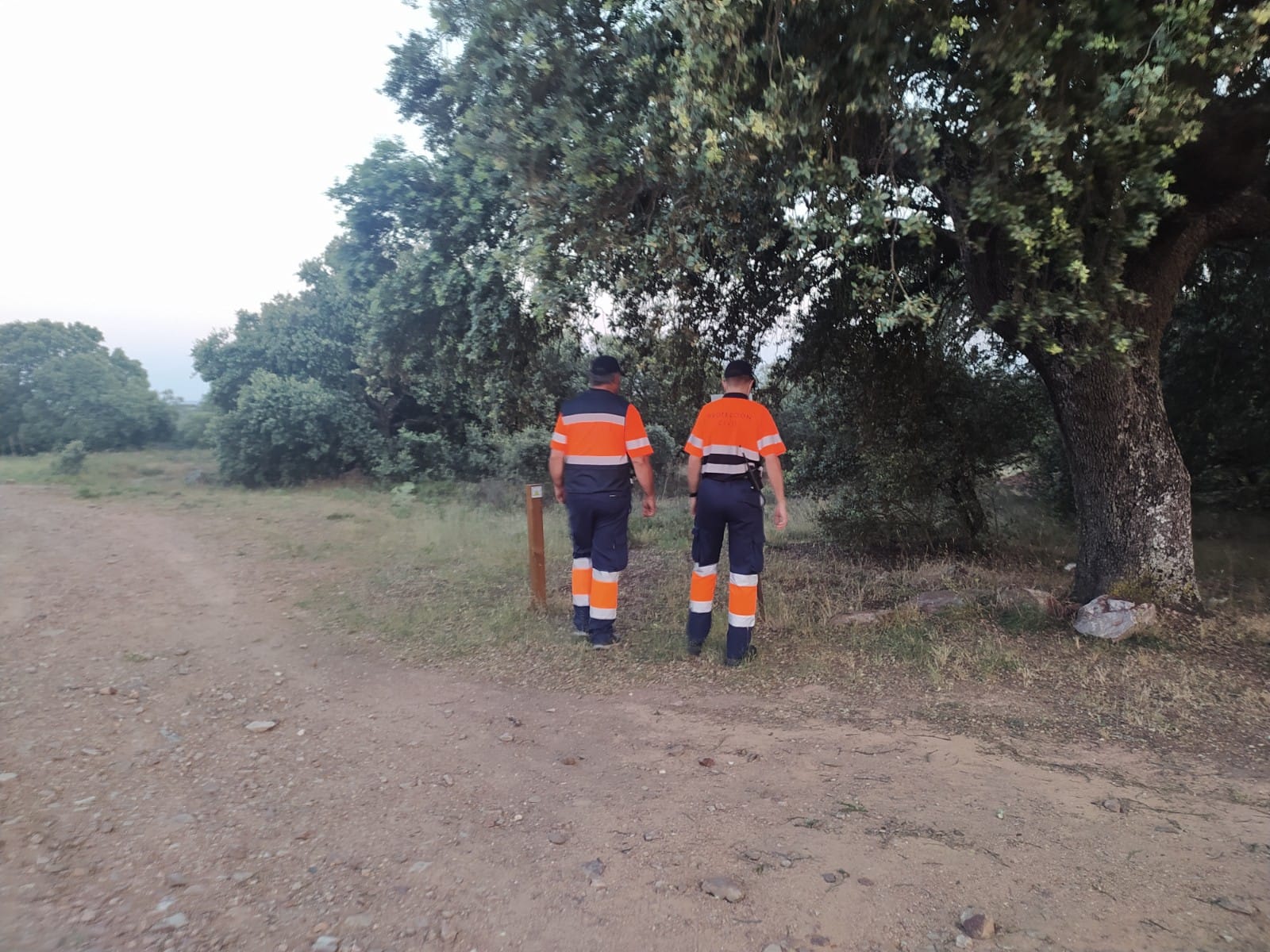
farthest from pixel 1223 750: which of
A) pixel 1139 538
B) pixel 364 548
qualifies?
pixel 364 548

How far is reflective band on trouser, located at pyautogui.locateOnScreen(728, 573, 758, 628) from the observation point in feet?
19.0

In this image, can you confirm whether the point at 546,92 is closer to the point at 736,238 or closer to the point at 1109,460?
the point at 736,238

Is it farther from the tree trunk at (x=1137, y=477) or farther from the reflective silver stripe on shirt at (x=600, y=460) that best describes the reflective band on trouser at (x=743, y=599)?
the tree trunk at (x=1137, y=477)

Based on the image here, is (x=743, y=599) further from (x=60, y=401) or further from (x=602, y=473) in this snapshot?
(x=60, y=401)

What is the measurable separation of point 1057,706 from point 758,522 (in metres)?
2.12

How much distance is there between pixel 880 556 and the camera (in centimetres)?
1002

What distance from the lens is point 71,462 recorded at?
Answer: 22031 mm

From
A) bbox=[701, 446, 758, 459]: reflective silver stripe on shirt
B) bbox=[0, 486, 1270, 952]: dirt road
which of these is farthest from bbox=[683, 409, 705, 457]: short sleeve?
bbox=[0, 486, 1270, 952]: dirt road

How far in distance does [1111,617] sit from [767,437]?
2.90 meters

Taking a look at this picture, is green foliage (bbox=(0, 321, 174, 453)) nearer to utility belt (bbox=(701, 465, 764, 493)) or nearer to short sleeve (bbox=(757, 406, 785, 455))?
utility belt (bbox=(701, 465, 764, 493))

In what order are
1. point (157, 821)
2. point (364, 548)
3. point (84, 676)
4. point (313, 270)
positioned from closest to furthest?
point (157, 821) < point (84, 676) < point (364, 548) < point (313, 270)

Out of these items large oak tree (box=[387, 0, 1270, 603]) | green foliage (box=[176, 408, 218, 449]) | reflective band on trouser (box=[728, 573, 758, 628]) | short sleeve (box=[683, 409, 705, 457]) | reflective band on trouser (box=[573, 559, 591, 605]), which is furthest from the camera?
green foliage (box=[176, 408, 218, 449])

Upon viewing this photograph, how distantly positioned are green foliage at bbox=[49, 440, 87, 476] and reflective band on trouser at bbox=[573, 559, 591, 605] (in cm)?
2031

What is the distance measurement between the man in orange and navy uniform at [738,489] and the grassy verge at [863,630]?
0.42 meters
